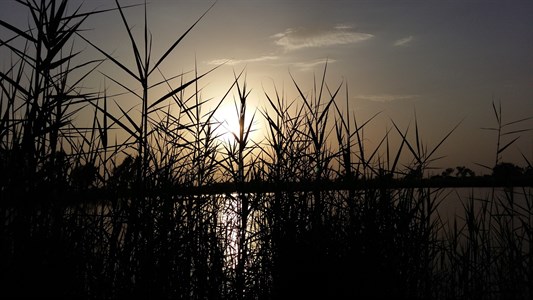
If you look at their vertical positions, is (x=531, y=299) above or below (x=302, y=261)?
below

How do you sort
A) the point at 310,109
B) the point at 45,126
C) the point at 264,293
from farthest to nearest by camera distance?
the point at 310,109
the point at 264,293
the point at 45,126

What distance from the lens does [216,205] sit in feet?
14.2

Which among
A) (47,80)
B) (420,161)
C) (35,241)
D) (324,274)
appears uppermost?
(47,80)

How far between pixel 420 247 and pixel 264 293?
1.46m

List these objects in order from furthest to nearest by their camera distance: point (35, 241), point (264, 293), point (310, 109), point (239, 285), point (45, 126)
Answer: point (310, 109)
point (264, 293)
point (239, 285)
point (45, 126)
point (35, 241)

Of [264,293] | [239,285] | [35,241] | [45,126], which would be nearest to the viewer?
[35,241]

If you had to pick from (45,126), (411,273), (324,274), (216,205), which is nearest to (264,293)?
(324,274)

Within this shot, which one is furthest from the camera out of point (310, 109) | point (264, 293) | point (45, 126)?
point (310, 109)

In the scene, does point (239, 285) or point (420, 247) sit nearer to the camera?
point (239, 285)

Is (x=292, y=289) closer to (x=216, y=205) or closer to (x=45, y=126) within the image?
(x=216, y=205)

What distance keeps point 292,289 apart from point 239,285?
0.45 meters

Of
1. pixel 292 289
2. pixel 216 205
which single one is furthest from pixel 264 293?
pixel 216 205

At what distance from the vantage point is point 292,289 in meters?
3.90

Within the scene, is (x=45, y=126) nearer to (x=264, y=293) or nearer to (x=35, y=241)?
(x=35, y=241)
